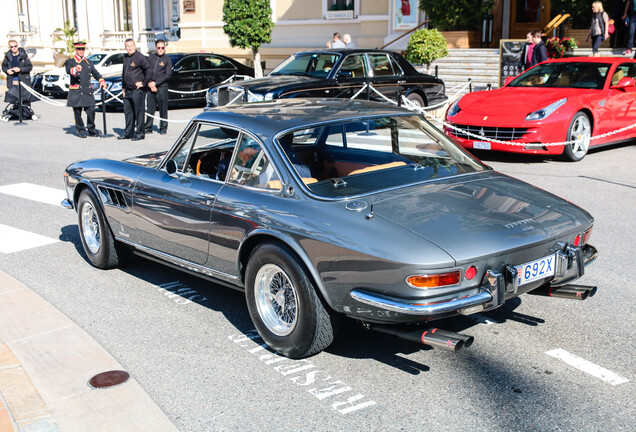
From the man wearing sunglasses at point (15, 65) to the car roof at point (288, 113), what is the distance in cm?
1431

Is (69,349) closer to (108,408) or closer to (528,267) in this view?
(108,408)

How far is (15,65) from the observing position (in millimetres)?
18219

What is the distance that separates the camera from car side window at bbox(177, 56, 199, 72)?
20909 mm

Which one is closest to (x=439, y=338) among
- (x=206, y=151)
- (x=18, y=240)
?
(x=206, y=151)

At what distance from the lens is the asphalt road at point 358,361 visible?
12.7ft

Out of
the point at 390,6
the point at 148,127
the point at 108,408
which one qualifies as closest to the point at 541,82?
the point at 148,127

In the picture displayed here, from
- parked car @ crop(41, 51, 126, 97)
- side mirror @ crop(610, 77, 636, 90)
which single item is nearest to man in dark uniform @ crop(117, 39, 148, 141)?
parked car @ crop(41, 51, 126, 97)

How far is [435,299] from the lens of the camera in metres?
3.92

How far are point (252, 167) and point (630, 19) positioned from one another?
1651 cm

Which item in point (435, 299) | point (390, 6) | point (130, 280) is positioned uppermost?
point (390, 6)

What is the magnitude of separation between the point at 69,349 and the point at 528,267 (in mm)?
2974

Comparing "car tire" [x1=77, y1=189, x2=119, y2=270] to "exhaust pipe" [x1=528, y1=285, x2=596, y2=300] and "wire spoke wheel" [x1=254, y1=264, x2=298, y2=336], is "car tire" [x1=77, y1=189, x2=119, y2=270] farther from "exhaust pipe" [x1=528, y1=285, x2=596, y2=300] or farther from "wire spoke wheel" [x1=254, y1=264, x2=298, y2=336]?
"exhaust pipe" [x1=528, y1=285, x2=596, y2=300]

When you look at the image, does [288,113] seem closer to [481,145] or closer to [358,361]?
[358,361]

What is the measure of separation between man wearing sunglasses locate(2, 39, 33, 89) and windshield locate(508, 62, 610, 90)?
1196cm
